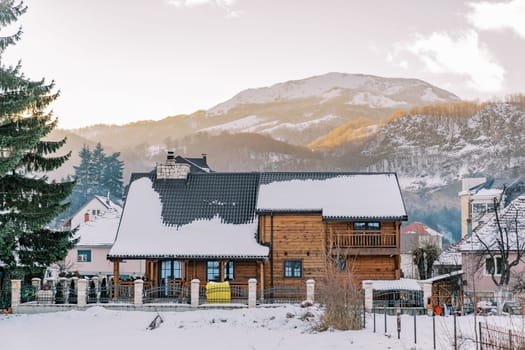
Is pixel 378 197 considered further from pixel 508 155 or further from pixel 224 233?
pixel 508 155

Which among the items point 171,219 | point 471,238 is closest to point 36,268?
point 171,219

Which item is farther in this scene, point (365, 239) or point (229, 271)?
point (229, 271)

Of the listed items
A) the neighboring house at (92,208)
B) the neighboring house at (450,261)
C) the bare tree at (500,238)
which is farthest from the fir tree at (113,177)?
the bare tree at (500,238)

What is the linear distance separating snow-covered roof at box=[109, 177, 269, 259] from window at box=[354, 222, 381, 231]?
4891 millimetres

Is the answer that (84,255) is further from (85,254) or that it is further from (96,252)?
(96,252)

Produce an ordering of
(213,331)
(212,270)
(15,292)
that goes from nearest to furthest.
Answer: (213,331), (15,292), (212,270)

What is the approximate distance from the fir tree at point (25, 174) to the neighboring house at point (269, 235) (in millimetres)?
3640

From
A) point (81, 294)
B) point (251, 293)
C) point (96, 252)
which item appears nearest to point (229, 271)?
point (251, 293)

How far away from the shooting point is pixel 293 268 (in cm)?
3344

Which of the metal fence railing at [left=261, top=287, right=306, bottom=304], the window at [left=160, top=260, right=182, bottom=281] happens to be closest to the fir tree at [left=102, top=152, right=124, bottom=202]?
the window at [left=160, top=260, right=182, bottom=281]

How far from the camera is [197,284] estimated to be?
97.0 feet

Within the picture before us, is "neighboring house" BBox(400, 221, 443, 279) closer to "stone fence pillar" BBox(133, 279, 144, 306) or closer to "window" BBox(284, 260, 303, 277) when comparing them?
"window" BBox(284, 260, 303, 277)

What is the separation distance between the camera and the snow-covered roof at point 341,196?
1313 inches

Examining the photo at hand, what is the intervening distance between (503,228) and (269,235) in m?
12.1
